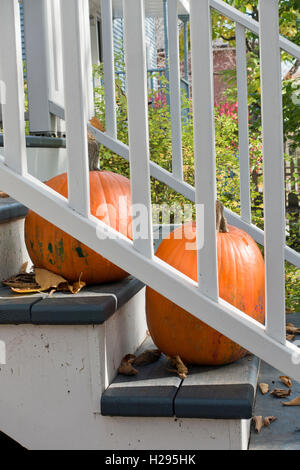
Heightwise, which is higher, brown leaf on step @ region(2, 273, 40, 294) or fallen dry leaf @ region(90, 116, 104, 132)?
fallen dry leaf @ region(90, 116, 104, 132)

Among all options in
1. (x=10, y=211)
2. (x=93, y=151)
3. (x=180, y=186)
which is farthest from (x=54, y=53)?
(x=10, y=211)

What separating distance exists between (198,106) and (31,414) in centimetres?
82

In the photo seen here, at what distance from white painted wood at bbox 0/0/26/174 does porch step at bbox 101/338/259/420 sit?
0.57m

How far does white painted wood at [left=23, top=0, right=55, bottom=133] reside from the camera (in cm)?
250

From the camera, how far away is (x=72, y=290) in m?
1.57

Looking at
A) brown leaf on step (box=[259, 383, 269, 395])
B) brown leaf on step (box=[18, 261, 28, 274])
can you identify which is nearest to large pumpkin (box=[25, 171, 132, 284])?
brown leaf on step (box=[18, 261, 28, 274])

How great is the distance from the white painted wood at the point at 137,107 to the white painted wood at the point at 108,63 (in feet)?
3.60

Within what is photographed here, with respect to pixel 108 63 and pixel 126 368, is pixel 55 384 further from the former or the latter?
pixel 108 63

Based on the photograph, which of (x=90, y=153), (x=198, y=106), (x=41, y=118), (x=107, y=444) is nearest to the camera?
(x=198, y=106)

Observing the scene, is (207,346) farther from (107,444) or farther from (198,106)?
(198,106)

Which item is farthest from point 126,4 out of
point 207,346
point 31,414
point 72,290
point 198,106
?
point 31,414

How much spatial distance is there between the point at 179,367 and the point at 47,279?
0.44 m

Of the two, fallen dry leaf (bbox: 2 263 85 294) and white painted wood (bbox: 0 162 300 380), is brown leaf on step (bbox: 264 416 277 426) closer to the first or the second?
white painted wood (bbox: 0 162 300 380)

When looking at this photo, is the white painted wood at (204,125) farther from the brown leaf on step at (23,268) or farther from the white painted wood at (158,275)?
the brown leaf on step at (23,268)
